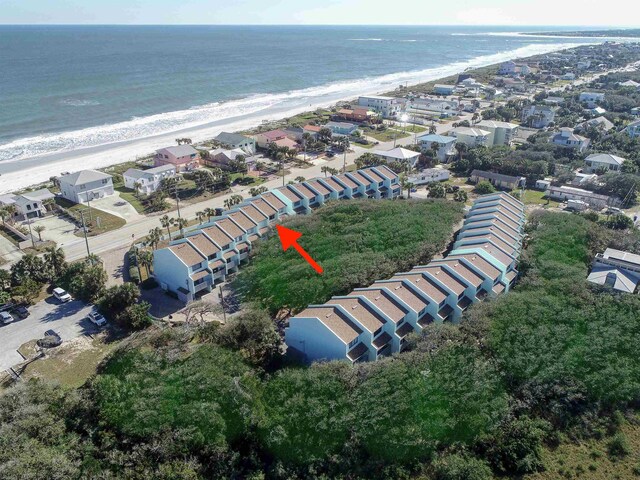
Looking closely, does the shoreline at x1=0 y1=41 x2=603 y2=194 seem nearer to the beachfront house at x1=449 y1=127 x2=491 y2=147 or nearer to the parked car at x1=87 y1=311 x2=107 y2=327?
the parked car at x1=87 y1=311 x2=107 y2=327

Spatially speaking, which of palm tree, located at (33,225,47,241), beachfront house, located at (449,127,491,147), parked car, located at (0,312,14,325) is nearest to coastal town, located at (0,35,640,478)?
parked car, located at (0,312,14,325)

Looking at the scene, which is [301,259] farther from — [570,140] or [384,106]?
[384,106]

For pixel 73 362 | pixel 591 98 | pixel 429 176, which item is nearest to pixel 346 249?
pixel 73 362

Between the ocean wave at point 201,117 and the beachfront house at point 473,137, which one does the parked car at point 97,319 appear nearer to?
the ocean wave at point 201,117

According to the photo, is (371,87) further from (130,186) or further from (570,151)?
(130,186)

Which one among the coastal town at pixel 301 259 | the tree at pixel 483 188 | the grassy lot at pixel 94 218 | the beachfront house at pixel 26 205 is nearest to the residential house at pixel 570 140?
the coastal town at pixel 301 259
